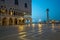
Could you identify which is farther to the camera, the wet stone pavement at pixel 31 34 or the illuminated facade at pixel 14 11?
the illuminated facade at pixel 14 11

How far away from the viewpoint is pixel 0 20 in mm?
42000

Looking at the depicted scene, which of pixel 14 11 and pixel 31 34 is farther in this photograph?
pixel 14 11

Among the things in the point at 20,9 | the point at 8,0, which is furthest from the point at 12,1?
the point at 20,9

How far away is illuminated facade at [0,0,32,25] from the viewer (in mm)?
45944

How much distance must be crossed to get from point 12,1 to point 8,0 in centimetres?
236

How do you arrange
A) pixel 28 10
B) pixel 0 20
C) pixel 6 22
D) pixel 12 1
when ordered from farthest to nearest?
1. pixel 28 10
2. pixel 12 1
3. pixel 6 22
4. pixel 0 20

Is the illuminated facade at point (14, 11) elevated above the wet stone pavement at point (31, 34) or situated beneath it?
elevated above

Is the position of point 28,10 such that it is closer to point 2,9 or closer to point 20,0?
point 20,0

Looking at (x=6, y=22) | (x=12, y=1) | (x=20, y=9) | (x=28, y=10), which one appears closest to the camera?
(x=6, y=22)

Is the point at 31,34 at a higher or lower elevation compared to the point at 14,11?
lower

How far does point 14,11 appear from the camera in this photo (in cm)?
5428

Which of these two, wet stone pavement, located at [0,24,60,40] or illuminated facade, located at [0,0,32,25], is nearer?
wet stone pavement, located at [0,24,60,40]

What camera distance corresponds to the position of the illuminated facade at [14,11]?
45944mm

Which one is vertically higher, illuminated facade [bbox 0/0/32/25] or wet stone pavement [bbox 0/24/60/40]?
illuminated facade [bbox 0/0/32/25]
